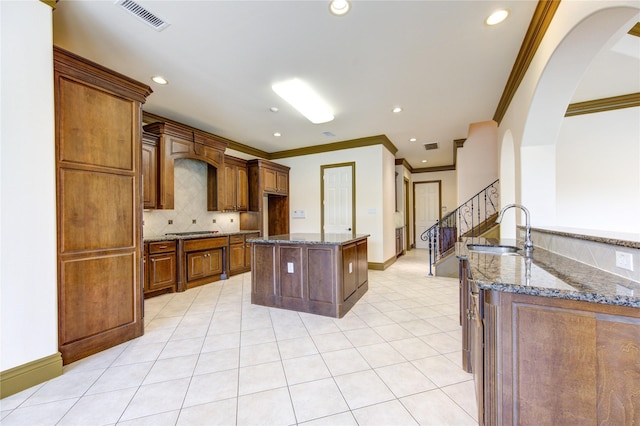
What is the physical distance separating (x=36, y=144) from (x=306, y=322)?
9.25ft

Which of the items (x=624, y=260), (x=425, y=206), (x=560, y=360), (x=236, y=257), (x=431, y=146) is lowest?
(x=236, y=257)

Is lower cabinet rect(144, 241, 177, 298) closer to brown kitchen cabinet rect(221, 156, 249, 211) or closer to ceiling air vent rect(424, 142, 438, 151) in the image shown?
→ brown kitchen cabinet rect(221, 156, 249, 211)

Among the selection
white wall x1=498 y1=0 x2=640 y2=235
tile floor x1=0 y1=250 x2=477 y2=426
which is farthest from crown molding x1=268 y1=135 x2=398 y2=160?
tile floor x1=0 y1=250 x2=477 y2=426

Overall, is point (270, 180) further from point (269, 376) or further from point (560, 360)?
point (560, 360)

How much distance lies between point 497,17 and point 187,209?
5055mm

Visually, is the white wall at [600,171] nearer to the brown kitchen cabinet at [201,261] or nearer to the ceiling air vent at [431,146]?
the ceiling air vent at [431,146]

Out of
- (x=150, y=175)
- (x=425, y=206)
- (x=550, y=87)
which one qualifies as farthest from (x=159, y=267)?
(x=425, y=206)

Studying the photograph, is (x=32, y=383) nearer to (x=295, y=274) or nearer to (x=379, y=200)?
(x=295, y=274)

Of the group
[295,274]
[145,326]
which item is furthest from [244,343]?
[145,326]

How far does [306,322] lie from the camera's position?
2930 mm

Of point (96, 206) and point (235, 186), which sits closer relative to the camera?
point (96, 206)

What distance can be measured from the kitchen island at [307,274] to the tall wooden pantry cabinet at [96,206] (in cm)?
137

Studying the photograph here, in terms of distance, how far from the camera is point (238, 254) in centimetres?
513

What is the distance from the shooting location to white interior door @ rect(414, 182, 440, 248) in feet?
29.9
